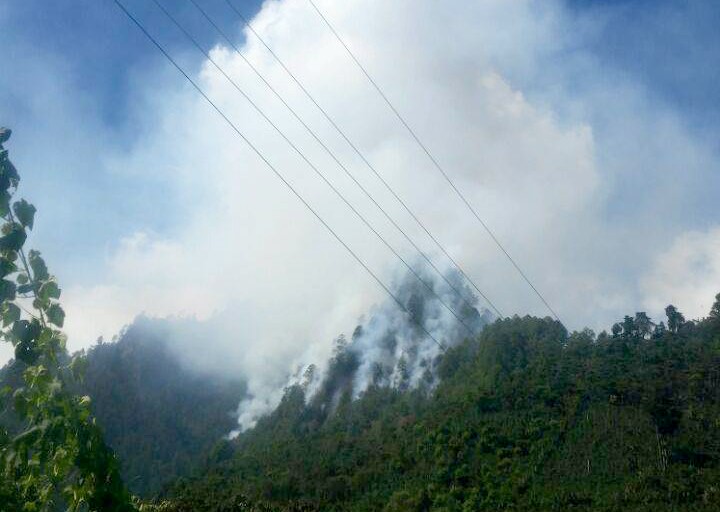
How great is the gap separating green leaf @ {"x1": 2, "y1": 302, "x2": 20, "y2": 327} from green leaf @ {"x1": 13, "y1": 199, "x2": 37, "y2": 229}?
0.35 metres

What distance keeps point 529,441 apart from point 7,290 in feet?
267

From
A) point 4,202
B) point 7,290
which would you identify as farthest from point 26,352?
point 4,202

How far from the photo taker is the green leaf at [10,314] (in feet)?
8.83

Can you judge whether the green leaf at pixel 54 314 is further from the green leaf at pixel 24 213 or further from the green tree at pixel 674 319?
the green tree at pixel 674 319

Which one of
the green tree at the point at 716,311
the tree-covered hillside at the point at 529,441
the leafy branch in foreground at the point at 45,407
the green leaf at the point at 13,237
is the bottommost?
the leafy branch in foreground at the point at 45,407

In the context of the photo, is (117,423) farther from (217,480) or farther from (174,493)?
(174,493)

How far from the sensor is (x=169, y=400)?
142 meters

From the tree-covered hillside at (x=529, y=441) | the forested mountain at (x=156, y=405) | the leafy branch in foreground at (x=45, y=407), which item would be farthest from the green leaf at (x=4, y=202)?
the forested mountain at (x=156, y=405)

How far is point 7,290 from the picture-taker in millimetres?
2721

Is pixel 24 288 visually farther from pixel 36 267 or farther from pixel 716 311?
pixel 716 311

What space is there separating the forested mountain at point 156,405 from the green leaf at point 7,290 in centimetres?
11479

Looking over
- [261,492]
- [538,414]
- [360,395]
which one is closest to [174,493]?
[261,492]

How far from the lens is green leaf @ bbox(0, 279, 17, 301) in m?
2.69

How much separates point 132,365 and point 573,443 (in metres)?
99.9
